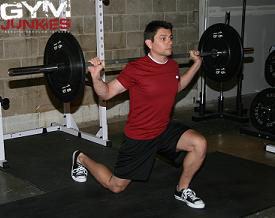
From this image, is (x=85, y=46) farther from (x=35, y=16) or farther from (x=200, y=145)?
(x=200, y=145)

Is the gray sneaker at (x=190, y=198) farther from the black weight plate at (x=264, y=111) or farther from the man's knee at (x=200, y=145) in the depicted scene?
the black weight plate at (x=264, y=111)

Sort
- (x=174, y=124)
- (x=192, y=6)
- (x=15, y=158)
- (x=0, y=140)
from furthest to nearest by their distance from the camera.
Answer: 1. (x=192, y=6)
2. (x=15, y=158)
3. (x=0, y=140)
4. (x=174, y=124)

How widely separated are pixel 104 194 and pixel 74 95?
68 centimetres

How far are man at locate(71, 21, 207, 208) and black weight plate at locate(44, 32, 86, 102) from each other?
0.36 metres

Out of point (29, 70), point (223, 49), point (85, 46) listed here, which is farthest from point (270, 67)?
point (29, 70)

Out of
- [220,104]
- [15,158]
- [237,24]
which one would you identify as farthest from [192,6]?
[15,158]

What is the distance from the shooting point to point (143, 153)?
296 cm

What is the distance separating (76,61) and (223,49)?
135 centimetres

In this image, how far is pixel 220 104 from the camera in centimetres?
548

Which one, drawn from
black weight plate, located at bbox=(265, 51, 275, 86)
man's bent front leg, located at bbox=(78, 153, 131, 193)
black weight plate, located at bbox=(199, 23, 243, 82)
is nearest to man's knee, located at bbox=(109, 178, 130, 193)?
man's bent front leg, located at bbox=(78, 153, 131, 193)

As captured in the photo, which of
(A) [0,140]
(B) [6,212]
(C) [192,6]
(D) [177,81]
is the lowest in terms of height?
(B) [6,212]

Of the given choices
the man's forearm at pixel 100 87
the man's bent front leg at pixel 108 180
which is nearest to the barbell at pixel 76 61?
the man's forearm at pixel 100 87

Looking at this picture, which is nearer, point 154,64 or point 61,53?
point 154,64

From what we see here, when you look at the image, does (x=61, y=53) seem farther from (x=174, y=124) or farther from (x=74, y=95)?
(x=174, y=124)
